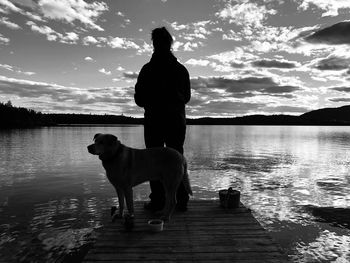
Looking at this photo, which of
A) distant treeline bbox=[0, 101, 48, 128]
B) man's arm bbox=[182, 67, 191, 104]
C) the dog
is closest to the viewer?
the dog

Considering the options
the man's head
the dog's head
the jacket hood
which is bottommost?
the dog's head

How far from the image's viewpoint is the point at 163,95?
753cm

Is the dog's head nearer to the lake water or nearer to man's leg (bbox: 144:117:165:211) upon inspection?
man's leg (bbox: 144:117:165:211)

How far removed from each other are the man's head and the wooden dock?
4.09m

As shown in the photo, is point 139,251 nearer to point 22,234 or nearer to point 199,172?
point 22,234

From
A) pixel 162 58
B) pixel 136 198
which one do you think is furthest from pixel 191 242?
pixel 136 198

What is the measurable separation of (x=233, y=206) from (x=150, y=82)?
395cm

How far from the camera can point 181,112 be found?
25.5 feet

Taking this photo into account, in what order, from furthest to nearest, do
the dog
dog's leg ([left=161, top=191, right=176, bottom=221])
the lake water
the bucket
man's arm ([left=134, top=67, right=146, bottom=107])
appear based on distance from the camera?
the lake water, the bucket, man's arm ([left=134, top=67, right=146, bottom=107]), dog's leg ([left=161, top=191, right=176, bottom=221]), the dog

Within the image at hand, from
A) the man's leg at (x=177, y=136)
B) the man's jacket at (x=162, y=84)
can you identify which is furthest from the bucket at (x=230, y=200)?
the man's jacket at (x=162, y=84)

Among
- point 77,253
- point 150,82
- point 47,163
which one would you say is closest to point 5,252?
point 77,253

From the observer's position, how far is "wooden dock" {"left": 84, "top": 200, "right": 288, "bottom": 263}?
5.13 m

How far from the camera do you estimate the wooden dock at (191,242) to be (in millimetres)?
5129

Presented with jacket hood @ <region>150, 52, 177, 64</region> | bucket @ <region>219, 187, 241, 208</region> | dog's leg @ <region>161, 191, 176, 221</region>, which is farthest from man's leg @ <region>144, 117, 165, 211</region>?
bucket @ <region>219, 187, 241, 208</region>
